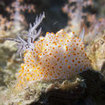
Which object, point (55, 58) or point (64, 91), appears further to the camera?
point (55, 58)

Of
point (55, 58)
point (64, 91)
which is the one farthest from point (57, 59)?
point (64, 91)

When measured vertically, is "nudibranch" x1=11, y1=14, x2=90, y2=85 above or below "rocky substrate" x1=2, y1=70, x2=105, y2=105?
above

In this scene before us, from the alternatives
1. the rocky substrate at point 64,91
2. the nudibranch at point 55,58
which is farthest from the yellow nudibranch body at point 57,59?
the rocky substrate at point 64,91

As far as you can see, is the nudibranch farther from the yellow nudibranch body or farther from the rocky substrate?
the rocky substrate

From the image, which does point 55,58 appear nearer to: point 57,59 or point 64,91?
point 57,59

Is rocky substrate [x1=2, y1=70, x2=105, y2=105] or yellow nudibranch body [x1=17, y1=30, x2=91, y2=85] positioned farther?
yellow nudibranch body [x1=17, y1=30, x2=91, y2=85]

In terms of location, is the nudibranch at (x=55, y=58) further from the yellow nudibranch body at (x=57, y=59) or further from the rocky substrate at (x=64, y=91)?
the rocky substrate at (x=64, y=91)

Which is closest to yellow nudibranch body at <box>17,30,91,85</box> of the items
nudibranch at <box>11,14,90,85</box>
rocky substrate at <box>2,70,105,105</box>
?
nudibranch at <box>11,14,90,85</box>
